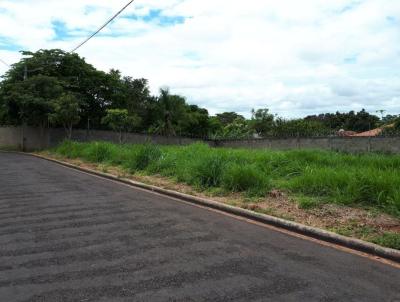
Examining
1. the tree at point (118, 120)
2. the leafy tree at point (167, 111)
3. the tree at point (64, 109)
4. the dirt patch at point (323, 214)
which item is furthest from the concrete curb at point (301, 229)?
the leafy tree at point (167, 111)

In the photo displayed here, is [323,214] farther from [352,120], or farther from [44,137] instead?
[352,120]

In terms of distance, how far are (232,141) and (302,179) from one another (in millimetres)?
27765

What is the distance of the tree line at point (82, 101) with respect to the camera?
29922mm

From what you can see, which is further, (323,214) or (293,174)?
(293,174)

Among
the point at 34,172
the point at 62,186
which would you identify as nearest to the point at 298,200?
the point at 62,186

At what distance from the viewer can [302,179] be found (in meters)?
10.4

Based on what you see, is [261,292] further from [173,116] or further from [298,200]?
[173,116]

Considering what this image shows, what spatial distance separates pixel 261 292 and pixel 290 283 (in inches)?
18.0

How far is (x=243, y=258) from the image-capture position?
6.00m

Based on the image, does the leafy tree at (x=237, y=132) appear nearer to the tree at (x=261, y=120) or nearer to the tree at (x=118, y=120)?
the tree at (x=261, y=120)

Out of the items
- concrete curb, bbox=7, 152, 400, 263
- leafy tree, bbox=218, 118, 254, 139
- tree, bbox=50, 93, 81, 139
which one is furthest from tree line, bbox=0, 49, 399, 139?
concrete curb, bbox=7, 152, 400, 263

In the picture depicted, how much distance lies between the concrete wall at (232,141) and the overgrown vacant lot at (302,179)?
35.3 ft

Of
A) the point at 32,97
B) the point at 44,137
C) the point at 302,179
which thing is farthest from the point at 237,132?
the point at 302,179

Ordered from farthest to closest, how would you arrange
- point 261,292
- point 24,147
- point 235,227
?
point 24,147 < point 235,227 < point 261,292
